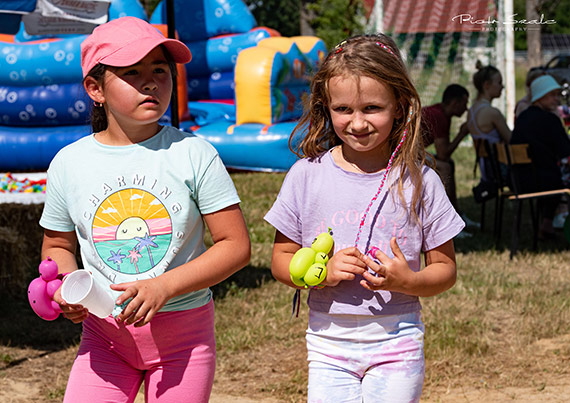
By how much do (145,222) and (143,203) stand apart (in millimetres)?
53

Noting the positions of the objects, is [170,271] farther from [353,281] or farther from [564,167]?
[564,167]

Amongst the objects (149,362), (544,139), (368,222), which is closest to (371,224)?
(368,222)

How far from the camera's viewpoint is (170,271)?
1.98m

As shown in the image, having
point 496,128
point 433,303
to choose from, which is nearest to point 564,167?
point 496,128

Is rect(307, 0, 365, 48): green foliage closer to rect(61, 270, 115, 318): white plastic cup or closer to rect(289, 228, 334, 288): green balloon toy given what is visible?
rect(289, 228, 334, 288): green balloon toy

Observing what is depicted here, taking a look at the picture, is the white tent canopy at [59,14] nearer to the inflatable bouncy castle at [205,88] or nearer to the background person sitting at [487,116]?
the inflatable bouncy castle at [205,88]

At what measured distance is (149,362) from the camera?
6.75 feet

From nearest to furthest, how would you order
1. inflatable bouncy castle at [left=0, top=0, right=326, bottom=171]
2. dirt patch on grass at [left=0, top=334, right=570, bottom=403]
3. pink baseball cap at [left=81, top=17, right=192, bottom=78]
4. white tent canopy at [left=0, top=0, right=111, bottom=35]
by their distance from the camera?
pink baseball cap at [left=81, top=17, right=192, bottom=78]
dirt patch on grass at [left=0, top=334, right=570, bottom=403]
white tent canopy at [left=0, top=0, right=111, bottom=35]
inflatable bouncy castle at [left=0, top=0, right=326, bottom=171]

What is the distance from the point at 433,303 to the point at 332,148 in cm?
313

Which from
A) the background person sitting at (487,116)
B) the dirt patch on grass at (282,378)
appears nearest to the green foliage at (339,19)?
the background person sitting at (487,116)

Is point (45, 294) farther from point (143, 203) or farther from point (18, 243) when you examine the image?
point (18, 243)

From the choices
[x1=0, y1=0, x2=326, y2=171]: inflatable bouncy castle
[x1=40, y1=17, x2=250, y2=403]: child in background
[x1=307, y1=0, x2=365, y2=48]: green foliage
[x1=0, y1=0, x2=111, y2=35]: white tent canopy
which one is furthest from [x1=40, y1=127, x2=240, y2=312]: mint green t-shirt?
[x1=307, y1=0, x2=365, y2=48]: green foliage

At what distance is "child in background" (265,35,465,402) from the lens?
2.05 m

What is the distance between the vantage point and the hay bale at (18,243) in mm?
5344
